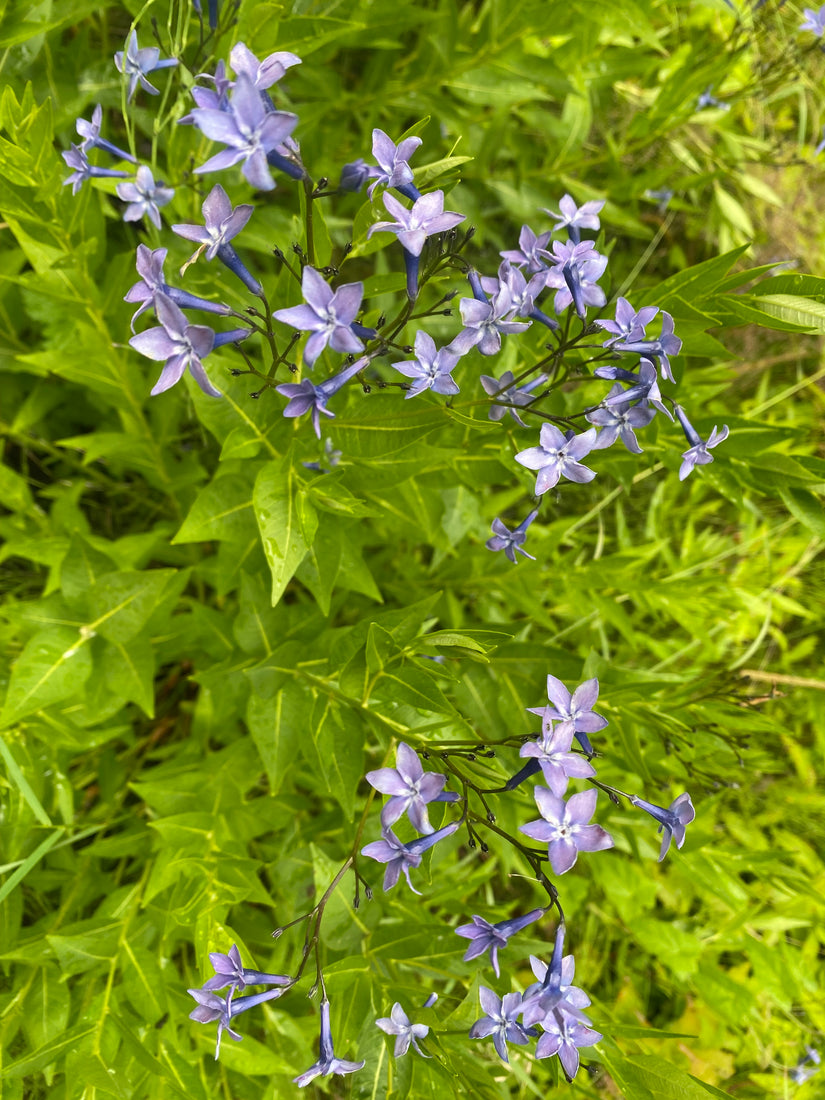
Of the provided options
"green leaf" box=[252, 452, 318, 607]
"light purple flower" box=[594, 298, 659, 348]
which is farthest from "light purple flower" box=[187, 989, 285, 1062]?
"light purple flower" box=[594, 298, 659, 348]

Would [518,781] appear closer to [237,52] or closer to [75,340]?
[237,52]

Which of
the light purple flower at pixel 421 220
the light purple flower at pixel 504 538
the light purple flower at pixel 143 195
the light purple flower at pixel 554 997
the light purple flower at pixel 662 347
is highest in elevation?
the light purple flower at pixel 143 195

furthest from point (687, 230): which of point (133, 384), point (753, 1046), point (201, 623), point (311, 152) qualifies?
point (753, 1046)

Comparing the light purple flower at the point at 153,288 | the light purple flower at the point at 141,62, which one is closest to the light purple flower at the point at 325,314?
the light purple flower at the point at 153,288

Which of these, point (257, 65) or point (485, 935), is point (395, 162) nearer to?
point (257, 65)

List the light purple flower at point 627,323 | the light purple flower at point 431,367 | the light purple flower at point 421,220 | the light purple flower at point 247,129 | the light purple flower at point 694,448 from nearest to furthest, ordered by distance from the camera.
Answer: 1. the light purple flower at point 247,129
2. the light purple flower at point 421,220
3. the light purple flower at point 431,367
4. the light purple flower at point 627,323
5. the light purple flower at point 694,448

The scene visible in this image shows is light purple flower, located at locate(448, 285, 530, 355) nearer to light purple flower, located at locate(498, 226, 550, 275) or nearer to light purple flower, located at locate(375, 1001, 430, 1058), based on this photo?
light purple flower, located at locate(498, 226, 550, 275)

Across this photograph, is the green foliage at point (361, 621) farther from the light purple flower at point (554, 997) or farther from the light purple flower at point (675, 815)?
the light purple flower at point (675, 815)
